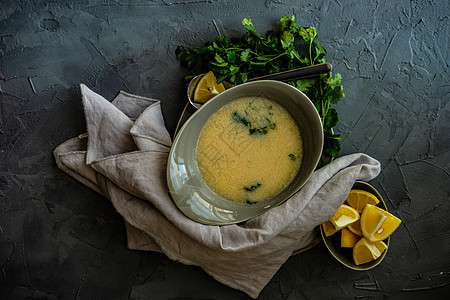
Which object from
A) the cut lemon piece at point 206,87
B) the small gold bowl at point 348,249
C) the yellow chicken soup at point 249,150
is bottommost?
the small gold bowl at point 348,249

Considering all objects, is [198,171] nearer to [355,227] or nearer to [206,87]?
[206,87]

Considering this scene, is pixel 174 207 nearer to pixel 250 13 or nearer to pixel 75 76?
pixel 75 76

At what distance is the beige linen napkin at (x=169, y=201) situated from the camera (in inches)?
46.3

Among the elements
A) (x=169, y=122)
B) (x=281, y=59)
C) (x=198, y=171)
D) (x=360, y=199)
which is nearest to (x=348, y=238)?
(x=360, y=199)

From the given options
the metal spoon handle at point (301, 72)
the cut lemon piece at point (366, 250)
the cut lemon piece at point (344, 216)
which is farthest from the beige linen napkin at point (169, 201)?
the metal spoon handle at point (301, 72)

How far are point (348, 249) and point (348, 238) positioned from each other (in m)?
0.07

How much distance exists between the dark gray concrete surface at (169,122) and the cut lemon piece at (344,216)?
0.74ft

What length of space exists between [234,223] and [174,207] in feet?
0.72

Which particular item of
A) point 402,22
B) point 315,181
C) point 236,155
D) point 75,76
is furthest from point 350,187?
point 75,76

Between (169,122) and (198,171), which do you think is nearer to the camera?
(198,171)

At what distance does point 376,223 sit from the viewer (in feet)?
3.84

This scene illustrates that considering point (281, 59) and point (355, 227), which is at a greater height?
point (281, 59)

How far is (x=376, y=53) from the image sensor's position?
1.37 m

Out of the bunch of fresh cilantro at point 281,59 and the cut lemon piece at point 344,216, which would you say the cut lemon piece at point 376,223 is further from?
the bunch of fresh cilantro at point 281,59
